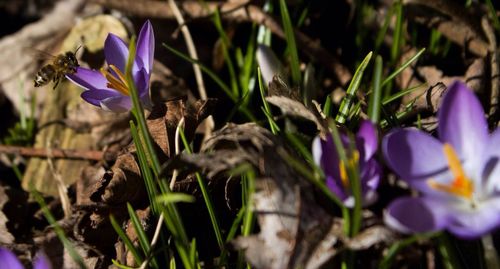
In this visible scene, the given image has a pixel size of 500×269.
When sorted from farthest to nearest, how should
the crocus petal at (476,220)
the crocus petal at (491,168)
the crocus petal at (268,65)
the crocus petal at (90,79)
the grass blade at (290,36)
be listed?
Result: the crocus petal at (268,65), the grass blade at (290,36), the crocus petal at (90,79), the crocus petal at (491,168), the crocus petal at (476,220)

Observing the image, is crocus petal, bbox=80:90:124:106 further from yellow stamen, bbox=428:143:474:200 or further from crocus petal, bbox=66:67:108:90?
yellow stamen, bbox=428:143:474:200

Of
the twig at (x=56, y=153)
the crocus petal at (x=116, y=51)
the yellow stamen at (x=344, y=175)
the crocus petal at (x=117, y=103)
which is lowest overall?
the twig at (x=56, y=153)

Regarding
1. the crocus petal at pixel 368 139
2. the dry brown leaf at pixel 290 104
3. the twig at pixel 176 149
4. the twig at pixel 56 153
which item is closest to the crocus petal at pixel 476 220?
the crocus petal at pixel 368 139

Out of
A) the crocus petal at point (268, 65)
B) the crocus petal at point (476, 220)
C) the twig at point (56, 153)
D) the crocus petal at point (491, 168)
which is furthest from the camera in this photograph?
the twig at point (56, 153)

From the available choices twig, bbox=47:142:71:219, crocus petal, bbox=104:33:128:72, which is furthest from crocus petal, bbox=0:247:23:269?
crocus petal, bbox=104:33:128:72

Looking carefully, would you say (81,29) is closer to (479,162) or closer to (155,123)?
(155,123)

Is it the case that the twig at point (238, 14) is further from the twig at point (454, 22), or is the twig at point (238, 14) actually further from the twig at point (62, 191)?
the twig at point (62, 191)
